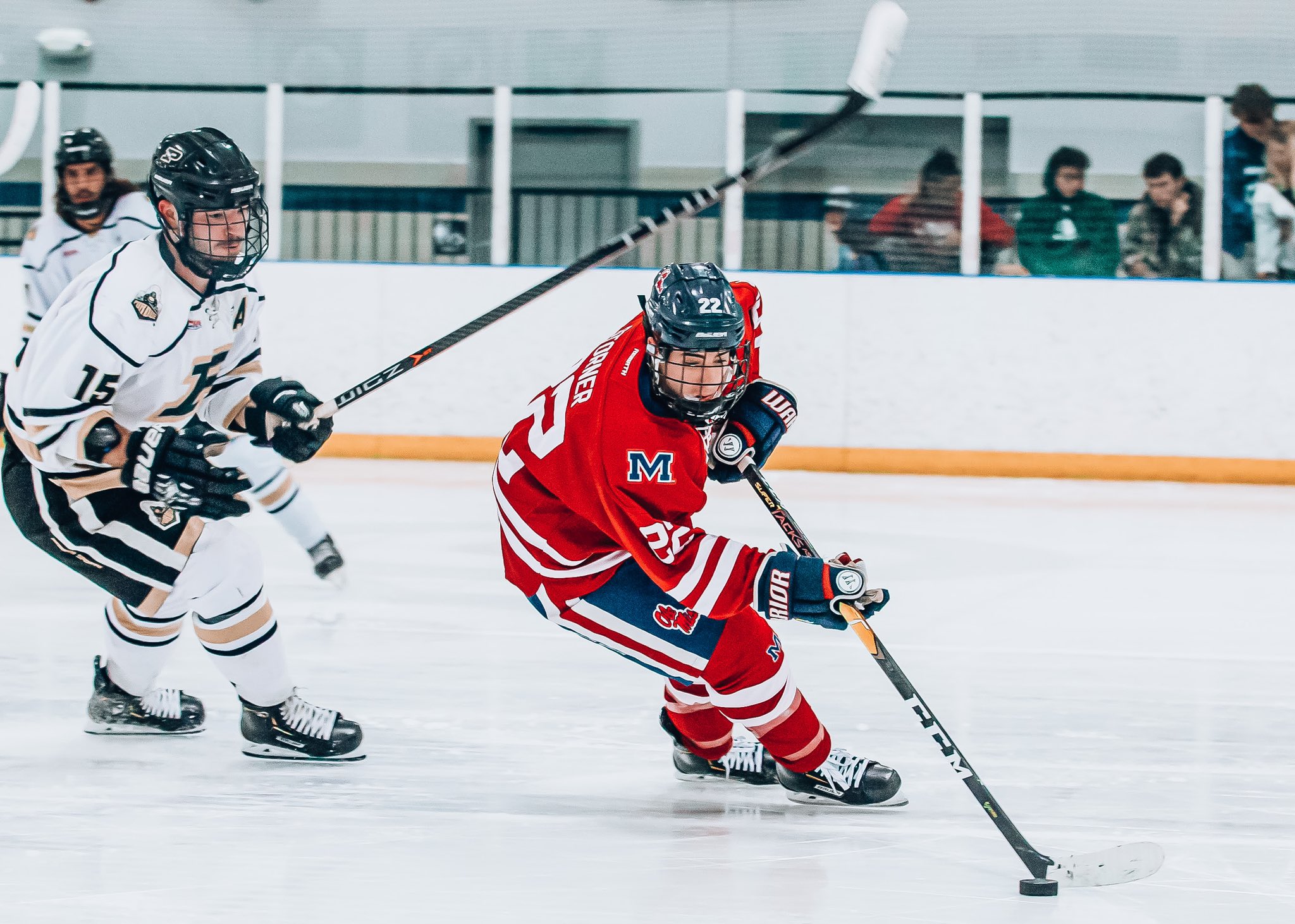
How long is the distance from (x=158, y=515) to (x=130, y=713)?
464 millimetres

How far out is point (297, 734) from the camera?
8.52 feet

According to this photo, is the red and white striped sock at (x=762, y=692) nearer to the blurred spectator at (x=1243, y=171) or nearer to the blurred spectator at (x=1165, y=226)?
the blurred spectator at (x=1165, y=226)

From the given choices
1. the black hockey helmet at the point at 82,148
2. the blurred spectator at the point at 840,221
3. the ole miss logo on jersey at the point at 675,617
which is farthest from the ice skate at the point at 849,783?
the blurred spectator at the point at 840,221

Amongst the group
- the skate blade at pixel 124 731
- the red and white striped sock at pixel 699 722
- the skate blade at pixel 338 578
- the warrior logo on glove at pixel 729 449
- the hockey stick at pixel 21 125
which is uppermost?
the hockey stick at pixel 21 125

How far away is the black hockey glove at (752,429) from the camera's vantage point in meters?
2.40

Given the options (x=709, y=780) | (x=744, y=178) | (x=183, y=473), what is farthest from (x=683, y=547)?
(x=744, y=178)

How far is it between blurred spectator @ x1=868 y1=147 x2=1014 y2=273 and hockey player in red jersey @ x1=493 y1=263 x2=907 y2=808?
14.5 feet

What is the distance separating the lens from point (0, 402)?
5.26m

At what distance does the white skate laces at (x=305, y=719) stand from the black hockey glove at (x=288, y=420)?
41cm

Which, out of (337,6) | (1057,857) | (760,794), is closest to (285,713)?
(760,794)

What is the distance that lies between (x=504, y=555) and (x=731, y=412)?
0.42 meters

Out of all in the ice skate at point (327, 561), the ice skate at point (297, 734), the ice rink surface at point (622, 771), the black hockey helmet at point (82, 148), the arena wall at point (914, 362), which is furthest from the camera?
the arena wall at point (914, 362)

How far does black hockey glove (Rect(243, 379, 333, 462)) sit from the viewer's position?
2.62m

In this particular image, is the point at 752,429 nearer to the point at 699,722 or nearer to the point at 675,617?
the point at 675,617
